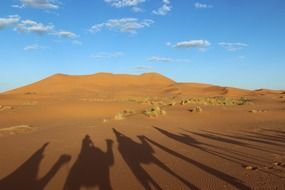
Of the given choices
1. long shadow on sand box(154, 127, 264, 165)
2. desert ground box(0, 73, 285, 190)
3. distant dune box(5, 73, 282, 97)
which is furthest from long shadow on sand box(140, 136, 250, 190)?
distant dune box(5, 73, 282, 97)

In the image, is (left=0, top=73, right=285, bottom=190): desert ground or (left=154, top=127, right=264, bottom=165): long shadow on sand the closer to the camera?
(left=0, top=73, right=285, bottom=190): desert ground

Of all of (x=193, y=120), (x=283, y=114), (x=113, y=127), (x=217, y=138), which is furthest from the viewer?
(x=283, y=114)

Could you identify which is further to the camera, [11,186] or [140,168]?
[140,168]

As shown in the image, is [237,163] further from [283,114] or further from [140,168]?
[283,114]

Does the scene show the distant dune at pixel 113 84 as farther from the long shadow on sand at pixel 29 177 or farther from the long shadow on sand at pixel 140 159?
the long shadow on sand at pixel 29 177

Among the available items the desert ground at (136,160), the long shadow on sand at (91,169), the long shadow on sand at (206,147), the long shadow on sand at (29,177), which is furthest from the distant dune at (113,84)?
the long shadow on sand at (29,177)

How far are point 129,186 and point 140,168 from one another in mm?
1510

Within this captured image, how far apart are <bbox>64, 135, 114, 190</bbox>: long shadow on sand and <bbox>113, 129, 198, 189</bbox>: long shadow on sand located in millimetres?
487

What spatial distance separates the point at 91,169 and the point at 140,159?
1.62 metres

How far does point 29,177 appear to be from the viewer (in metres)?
7.56

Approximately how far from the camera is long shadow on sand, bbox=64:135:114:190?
6953 mm

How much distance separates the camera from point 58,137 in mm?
13422

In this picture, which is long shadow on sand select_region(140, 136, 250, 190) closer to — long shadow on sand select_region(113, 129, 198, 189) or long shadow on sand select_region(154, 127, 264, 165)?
long shadow on sand select_region(113, 129, 198, 189)

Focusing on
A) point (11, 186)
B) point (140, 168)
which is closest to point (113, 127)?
point (140, 168)
